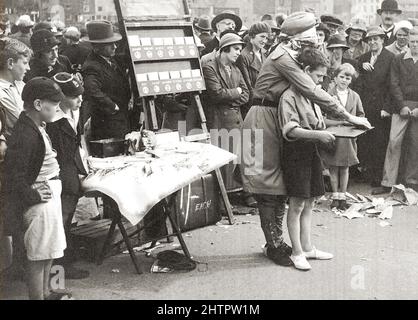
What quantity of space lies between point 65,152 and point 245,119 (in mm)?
1500

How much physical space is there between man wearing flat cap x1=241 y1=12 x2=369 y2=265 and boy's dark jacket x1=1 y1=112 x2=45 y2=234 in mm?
1741

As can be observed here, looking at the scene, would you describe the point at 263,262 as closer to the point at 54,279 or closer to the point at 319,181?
the point at 319,181

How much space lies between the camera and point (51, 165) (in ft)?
13.2

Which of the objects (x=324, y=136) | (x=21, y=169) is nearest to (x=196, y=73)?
(x=324, y=136)

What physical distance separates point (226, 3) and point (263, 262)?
4297 mm

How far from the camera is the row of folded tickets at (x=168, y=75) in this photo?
573cm

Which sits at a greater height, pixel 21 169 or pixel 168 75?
pixel 168 75

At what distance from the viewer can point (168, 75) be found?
19.5 ft

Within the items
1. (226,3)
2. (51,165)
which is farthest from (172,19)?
(51,165)

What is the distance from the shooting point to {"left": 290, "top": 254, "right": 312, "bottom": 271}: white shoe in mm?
4699

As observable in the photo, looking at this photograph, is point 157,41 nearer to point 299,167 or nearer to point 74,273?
point 299,167

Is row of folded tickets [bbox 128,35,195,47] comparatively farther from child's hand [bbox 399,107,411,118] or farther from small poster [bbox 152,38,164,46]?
child's hand [bbox 399,107,411,118]

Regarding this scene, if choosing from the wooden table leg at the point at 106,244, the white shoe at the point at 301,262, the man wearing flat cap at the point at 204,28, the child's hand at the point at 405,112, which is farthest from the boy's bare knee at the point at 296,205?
the man wearing flat cap at the point at 204,28

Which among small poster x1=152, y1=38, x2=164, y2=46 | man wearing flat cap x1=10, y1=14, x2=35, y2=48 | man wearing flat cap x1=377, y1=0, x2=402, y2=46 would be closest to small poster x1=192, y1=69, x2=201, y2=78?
small poster x1=152, y1=38, x2=164, y2=46
